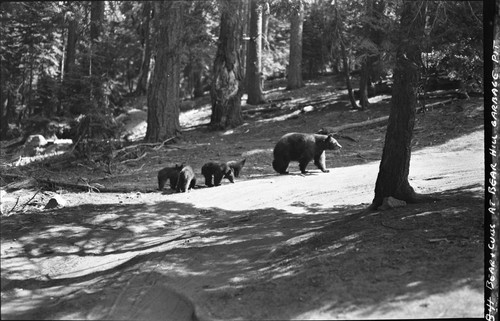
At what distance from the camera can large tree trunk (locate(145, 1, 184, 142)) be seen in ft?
56.0

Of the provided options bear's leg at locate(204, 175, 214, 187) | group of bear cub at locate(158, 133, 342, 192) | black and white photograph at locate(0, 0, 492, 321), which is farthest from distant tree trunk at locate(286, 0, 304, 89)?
bear's leg at locate(204, 175, 214, 187)

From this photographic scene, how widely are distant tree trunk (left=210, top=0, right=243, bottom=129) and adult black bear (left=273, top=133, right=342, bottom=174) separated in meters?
8.23

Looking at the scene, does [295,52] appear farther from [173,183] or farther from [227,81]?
[173,183]

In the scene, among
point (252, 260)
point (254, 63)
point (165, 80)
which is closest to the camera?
point (252, 260)

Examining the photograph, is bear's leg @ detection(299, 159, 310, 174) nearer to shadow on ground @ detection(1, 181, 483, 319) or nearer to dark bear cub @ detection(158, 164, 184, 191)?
dark bear cub @ detection(158, 164, 184, 191)

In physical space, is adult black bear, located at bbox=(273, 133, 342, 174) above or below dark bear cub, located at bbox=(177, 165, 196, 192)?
above

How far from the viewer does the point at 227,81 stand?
21109 mm

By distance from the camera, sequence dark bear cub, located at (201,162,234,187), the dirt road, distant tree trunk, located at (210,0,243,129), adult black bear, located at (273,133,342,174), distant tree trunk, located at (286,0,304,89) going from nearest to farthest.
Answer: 1. the dirt road
2. dark bear cub, located at (201,162,234,187)
3. adult black bear, located at (273,133,342,174)
4. distant tree trunk, located at (210,0,243,129)
5. distant tree trunk, located at (286,0,304,89)

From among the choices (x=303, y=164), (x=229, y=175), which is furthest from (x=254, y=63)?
(x=229, y=175)

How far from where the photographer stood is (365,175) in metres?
11.7

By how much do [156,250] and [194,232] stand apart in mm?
1244

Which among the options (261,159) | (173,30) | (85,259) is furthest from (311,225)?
(173,30)

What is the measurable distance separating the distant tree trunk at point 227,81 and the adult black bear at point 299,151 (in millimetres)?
8226

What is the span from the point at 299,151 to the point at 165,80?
605 centimetres
